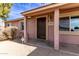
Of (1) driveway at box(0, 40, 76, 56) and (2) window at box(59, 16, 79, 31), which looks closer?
(1) driveway at box(0, 40, 76, 56)

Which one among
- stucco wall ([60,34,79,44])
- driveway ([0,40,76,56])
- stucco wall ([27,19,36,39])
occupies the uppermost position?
stucco wall ([27,19,36,39])

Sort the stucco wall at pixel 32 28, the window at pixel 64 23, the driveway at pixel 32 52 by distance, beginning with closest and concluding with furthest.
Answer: the driveway at pixel 32 52, the window at pixel 64 23, the stucco wall at pixel 32 28

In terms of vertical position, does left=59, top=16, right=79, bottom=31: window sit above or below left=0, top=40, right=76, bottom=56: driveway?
above

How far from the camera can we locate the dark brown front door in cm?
1414

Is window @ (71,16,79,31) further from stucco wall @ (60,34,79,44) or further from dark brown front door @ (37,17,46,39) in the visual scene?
dark brown front door @ (37,17,46,39)

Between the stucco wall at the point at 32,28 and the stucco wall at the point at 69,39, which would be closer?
the stucco wall at the point at 69,39

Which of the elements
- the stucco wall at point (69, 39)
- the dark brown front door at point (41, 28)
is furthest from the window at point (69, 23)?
the dark brown front door at point (41, 28)

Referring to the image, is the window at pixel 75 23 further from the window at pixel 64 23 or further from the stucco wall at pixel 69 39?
the stucco wall at pixel 69 39

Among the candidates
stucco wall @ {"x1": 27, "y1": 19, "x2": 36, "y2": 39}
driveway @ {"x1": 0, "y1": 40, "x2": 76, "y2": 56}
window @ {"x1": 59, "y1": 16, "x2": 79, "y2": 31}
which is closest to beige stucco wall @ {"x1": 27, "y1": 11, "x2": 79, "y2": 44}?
stucco wall @ {"x1": 27, "y1": 19, "x2": 36, "y2": 39}

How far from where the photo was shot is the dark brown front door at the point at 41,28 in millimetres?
14145

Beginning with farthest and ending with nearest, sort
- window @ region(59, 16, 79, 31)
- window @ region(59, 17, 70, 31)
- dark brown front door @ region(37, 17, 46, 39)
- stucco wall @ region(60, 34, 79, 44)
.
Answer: dark brown front door @ region(37, 17, 46, 39) < window @ region(59, 17, 70, 31) < window @ region(59, 16, 79, 31) < stucco wall @ region(60, 34, 79, 44)

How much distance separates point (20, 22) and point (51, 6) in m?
11.6

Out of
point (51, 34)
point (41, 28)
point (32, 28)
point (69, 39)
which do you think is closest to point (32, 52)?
point (69, 39)

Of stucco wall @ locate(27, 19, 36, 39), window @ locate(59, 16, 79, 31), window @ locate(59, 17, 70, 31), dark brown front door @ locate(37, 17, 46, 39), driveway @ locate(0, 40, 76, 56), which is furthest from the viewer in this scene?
stucco wall @ locate(27, 19, 36, 39)
